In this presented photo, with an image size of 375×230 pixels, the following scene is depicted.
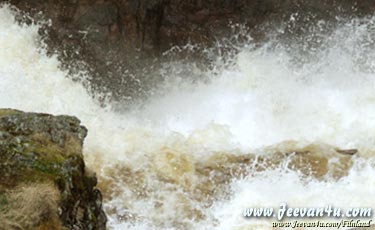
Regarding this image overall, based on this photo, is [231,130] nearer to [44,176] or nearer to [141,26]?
[141,26]

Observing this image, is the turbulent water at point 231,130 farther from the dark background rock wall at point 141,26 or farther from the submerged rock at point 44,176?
the submerged rock at point 44,176

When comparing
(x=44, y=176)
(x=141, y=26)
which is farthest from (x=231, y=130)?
(x=44, y=176)

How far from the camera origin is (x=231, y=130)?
1319 cm

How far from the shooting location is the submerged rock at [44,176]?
7582 millimetres

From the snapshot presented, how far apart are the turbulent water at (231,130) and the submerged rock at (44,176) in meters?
1.95

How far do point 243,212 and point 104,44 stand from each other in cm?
609

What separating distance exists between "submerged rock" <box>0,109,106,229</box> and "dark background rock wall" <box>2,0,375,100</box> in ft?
16.5

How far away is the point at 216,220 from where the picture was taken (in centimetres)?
1048

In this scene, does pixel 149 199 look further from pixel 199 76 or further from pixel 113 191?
pixel 199 76

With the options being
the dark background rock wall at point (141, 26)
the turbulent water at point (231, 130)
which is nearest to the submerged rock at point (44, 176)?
the turbulent water at point (231, 130)

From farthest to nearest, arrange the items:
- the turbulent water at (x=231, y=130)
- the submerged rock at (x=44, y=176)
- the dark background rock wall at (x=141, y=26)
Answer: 1. the dark background rock wall at (x=141, y=26)
2. the turbulent water at (x=231, y=130)
3. the submerged rock at (x=44, y=176)

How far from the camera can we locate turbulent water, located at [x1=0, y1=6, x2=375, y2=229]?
35.5ft

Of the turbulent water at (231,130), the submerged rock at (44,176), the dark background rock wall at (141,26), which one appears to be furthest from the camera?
the dark background rock wall at (141,26)

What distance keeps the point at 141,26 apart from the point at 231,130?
3.47 metres
